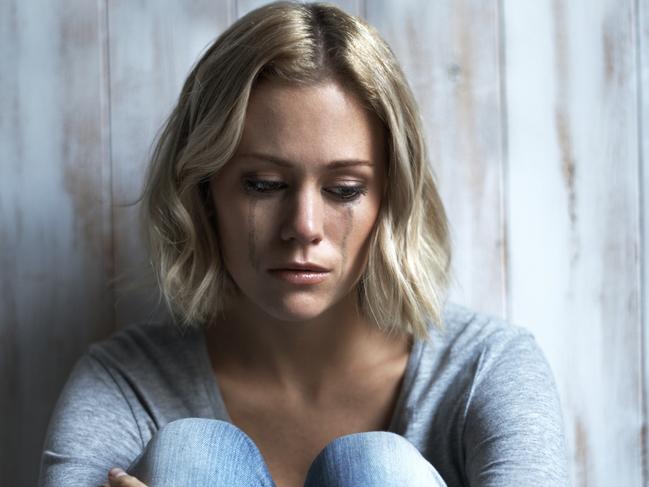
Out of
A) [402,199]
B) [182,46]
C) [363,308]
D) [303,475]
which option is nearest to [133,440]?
[303,475]

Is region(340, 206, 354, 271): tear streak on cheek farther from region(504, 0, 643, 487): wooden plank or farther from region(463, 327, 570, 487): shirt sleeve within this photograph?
region(504, 0, 643, 487): wooden plank

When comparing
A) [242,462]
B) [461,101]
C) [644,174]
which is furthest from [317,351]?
[644,174]

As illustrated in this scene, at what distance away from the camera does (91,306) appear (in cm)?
140

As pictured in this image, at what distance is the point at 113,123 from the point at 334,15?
1.42ft

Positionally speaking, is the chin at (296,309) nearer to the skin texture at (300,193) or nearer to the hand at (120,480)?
the skin texture at (300,193)

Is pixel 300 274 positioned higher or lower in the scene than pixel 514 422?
higher

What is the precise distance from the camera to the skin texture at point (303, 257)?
3.53ft

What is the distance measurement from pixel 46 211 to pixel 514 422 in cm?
81

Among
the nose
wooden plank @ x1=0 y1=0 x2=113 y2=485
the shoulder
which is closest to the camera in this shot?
the nose

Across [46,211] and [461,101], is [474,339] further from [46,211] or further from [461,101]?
[46,211]

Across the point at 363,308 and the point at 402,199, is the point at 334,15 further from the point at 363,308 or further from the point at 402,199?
the point at 363,308

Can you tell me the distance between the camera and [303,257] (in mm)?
1089

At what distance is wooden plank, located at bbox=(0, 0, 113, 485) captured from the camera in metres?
1.35

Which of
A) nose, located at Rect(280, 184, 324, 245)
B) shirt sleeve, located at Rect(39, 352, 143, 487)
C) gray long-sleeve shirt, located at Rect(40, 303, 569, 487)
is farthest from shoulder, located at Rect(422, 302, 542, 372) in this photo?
shirt sleeve, located at Rect(39, 352, 143, 487)
